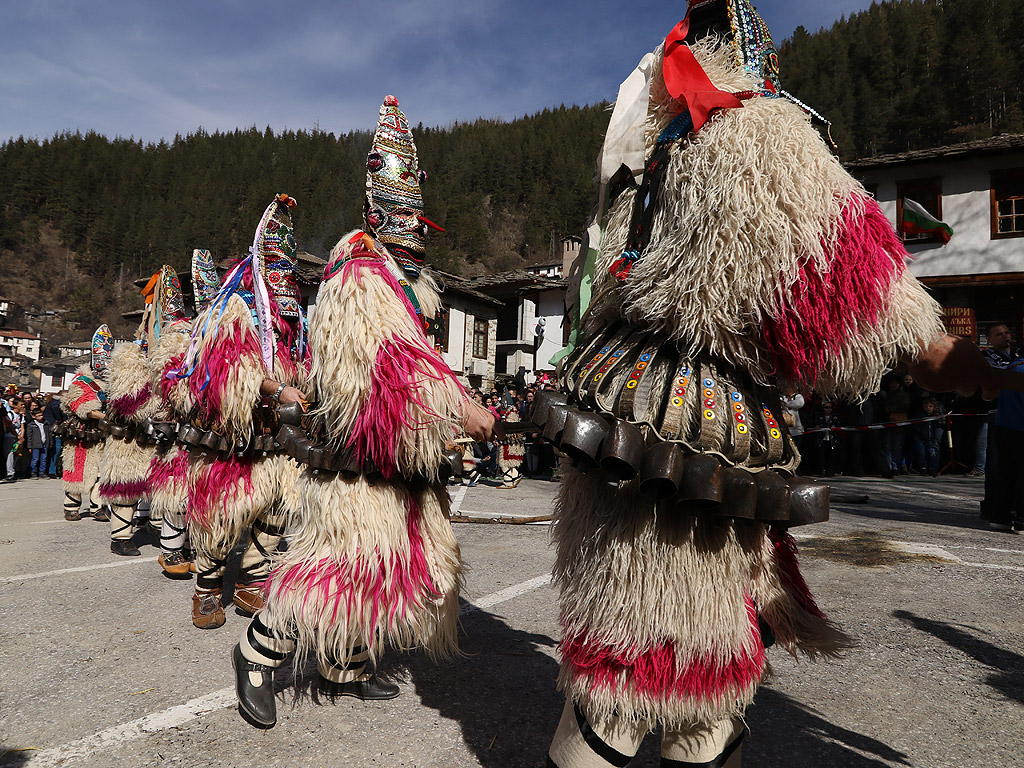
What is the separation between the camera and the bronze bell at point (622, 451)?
1384mm

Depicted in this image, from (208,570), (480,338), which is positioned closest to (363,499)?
(208,570)

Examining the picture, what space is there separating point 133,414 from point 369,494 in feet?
14.9

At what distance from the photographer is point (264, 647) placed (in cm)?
247

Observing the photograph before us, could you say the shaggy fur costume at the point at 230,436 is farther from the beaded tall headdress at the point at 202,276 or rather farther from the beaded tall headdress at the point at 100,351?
the beaded tall headdress at the point at 100,351

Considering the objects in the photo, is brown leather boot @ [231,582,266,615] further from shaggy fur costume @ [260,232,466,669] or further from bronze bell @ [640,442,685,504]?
bronze bell @ [640,442,685,504]

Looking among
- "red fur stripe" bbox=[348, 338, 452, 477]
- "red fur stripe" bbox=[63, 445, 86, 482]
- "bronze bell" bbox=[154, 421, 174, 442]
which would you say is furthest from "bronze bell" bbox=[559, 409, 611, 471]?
"red fur stripe" bbox=[63, 445, 86, 482]

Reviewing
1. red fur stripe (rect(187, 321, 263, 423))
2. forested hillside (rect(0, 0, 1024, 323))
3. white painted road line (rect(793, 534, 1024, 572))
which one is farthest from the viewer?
forested hillside (rect(0, 0, 1024, 323))

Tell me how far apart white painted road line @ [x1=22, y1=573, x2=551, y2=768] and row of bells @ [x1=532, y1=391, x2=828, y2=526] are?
83.2 inches

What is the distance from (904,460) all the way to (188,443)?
509 inches

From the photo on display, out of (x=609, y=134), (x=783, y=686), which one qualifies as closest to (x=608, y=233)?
(x=609, y=134)

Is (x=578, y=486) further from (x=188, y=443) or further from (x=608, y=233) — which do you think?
(x=188, y=443)

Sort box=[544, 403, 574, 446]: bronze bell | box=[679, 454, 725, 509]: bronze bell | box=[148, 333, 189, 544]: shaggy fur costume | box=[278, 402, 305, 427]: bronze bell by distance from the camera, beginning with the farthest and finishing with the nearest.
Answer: box=[148, 333, 189, 544]: shaggy fur costume → box=[278, 402, 305, 427]: bronze bell → box=[544, 403, 574, 446]: bronze bell → box=[679, 454, 725, 509]: bronze bell

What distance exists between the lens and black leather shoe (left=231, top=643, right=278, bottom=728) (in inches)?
94.9

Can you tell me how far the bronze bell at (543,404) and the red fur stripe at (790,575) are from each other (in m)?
0.75
